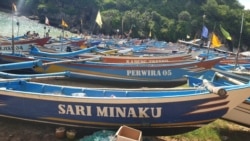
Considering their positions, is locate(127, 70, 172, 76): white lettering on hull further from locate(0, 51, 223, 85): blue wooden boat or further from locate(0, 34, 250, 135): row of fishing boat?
locate(0, 34, 250, 135): row of fishing boat

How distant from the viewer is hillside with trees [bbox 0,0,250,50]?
64.2 metres

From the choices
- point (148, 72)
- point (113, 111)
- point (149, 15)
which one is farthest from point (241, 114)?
point (149, 15)

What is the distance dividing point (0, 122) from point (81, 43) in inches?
666

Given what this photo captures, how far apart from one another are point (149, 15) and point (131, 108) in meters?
64.3

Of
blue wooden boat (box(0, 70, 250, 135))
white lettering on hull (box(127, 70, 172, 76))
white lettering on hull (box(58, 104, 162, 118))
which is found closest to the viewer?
blue wooden boat (box(0, 70, 250, 135))

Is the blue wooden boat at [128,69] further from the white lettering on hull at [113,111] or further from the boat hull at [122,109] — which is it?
the white lettering on hull at [113,111]

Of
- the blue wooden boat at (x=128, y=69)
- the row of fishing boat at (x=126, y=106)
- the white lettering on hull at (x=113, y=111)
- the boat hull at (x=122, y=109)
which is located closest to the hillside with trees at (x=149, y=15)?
the blue wooden boat at (x=128, y=69)

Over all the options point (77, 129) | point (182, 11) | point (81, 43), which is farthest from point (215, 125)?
point (182, 11)

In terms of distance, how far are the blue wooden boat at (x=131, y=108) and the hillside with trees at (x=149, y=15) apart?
168 ft

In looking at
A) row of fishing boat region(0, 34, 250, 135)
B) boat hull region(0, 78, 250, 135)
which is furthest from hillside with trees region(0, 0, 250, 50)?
boat hull region(0, 78, 250, 135)

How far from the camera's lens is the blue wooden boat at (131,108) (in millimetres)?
6536

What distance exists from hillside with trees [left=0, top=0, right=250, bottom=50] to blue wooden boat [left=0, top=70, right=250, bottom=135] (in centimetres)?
5117

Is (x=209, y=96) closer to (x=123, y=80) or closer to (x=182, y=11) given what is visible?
(x=123, y=80)

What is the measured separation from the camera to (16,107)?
7.20 m
